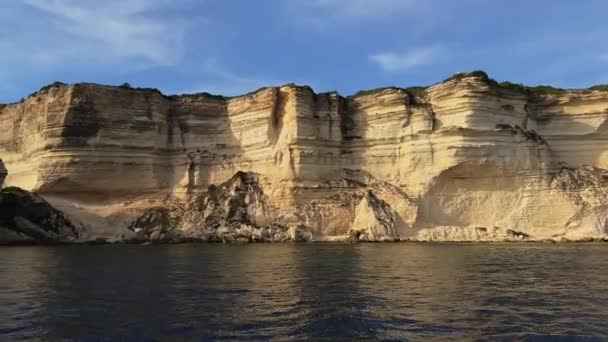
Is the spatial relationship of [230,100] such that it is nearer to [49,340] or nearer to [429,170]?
[429,170]

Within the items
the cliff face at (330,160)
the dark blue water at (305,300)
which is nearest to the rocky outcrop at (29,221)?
the cliff face at (330,160)

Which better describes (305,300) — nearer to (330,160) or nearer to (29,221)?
(29,221)

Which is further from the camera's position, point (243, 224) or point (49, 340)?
point (243, 224)

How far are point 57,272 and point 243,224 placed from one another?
73.5 ft

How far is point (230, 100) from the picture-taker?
49531mm

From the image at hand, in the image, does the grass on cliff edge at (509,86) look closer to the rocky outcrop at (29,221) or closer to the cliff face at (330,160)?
the cliff face at (330,160)

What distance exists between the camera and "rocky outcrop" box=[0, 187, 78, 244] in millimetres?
36562

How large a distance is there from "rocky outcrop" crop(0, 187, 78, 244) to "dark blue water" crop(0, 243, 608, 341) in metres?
15.3

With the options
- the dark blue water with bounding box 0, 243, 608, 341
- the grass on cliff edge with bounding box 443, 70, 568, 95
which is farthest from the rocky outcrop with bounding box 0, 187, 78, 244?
the grass on cliff edge with bounding box 443, 70, 568, 95

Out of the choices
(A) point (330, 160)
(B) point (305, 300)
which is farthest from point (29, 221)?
(B) point (305, 300)

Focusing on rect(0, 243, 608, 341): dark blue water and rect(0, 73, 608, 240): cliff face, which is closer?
rect(0, 243, 608, 341): dark blue water

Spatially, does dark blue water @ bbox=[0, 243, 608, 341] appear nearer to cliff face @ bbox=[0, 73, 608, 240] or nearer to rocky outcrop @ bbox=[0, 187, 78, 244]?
rocky outcrop @ bbox=[0, 187, 78, 244]

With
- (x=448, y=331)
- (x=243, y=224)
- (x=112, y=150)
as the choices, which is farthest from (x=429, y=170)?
(x=448, y=331)

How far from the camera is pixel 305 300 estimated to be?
13.6 meters
